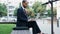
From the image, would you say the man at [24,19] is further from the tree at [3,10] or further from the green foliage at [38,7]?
the tree at [3,10]

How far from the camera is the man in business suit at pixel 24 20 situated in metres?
3.08

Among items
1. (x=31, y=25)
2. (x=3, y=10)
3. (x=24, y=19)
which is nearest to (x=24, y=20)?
(x=24, y=19)

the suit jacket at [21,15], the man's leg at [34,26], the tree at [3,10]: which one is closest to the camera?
the suit jacket at [21,15]

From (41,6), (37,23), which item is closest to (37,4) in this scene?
(41,6)

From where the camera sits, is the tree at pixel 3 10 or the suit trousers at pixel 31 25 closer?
the suit trousers at pixel 31 25

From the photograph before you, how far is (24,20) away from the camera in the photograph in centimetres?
313

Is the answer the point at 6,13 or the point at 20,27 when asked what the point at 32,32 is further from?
the point at 6,13

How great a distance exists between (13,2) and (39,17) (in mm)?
454

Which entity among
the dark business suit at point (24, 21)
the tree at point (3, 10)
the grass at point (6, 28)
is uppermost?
the tree at point (3, 10)

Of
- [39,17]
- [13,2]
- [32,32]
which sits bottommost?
[32,32]

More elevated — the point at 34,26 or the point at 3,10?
the point at 3,10

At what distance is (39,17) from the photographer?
3.37m

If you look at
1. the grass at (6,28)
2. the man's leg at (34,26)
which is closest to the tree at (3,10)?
the grass at (6,28)

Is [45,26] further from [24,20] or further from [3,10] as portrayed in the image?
[3,10]
